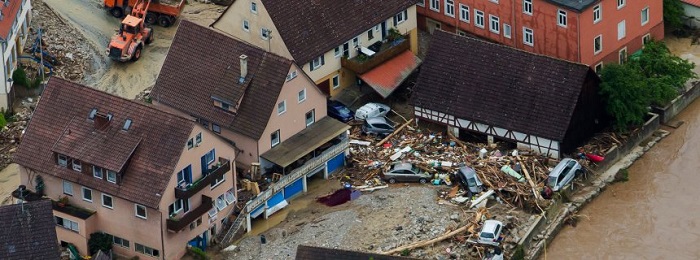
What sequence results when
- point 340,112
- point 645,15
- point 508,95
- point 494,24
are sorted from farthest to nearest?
point 494,24 → point 645,15 → point 340,112 → point 508,95

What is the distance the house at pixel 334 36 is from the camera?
114 m

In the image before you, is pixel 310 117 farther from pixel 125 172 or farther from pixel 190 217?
pixel 125 172

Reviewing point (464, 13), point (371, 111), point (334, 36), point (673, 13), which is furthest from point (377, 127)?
point (673, 13)

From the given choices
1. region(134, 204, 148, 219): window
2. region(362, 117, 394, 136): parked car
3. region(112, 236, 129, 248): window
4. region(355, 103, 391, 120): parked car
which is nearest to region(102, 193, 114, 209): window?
region(134, 204, 148, 219): window

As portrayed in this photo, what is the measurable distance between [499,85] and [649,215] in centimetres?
1239

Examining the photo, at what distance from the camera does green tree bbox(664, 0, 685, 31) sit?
124 meters

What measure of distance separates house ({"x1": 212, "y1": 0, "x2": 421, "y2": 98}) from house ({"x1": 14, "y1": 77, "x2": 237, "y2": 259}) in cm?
1356

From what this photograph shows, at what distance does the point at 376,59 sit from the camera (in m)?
Answer: 117

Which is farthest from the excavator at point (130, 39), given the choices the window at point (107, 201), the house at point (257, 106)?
the window at point (107, 201)

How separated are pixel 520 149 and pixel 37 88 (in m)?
31.6

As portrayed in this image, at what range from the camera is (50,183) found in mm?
102438

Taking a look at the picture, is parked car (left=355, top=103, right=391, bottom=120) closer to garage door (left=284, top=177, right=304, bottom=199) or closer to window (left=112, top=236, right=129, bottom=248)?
garage door (left=284, top=177, right=304, bottom=199)

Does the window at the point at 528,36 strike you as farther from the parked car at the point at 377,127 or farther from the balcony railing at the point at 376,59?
the parked car at the point at 377,127

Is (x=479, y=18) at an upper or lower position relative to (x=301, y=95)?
upper
